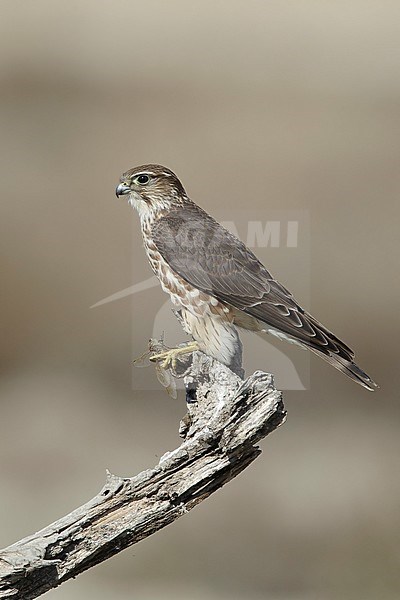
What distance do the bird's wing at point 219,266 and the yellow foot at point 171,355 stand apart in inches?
5.0

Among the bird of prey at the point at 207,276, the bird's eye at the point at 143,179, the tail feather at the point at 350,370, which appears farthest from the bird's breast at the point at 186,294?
the tail feather at the point at 350,370

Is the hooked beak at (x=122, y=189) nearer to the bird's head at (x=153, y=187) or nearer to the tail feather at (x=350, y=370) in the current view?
the bird's head at (x=153, y=187)

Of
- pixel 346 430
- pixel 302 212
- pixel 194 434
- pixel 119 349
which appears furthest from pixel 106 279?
pixel 194 434

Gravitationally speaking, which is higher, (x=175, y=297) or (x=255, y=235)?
(x=255, y=235)

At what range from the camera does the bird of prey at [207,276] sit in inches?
74.0

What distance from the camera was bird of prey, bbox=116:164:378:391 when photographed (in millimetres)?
1879

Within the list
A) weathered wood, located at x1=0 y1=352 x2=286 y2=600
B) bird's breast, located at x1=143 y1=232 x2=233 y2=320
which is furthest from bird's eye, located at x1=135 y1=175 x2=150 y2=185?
weathered wood, located at x1=0 y1=352 x2=286 y2=600

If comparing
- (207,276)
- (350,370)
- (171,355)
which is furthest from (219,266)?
(350,370)

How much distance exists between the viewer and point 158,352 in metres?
1.90

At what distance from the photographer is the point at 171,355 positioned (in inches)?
74.2

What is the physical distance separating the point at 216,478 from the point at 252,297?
0.43 m

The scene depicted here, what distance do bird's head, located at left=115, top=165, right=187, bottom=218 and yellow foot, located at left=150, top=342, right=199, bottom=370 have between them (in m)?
0.30

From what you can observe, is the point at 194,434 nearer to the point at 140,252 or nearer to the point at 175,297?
the point at 175,297

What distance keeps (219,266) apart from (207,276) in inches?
1.3
